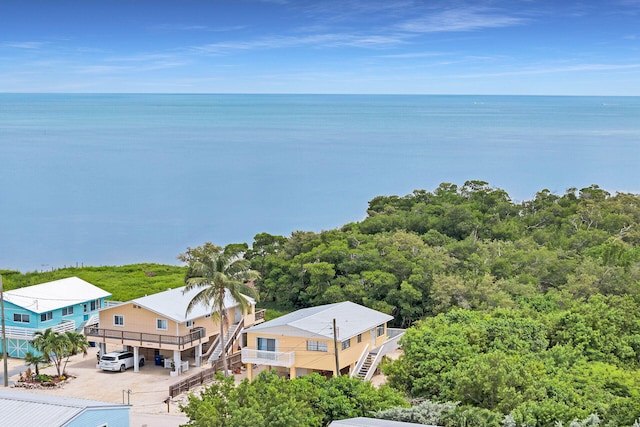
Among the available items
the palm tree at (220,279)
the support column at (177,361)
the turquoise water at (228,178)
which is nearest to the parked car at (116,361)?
the support column at (177,361)

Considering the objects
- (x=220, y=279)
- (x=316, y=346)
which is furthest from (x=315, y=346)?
(x=220, y=279)

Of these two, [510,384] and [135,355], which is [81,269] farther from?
[510,384]

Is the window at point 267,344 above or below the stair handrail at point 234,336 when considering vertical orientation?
above

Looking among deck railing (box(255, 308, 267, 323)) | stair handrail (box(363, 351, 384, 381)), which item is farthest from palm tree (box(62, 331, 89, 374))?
stair handrail (box(363, 351, 384, 381))

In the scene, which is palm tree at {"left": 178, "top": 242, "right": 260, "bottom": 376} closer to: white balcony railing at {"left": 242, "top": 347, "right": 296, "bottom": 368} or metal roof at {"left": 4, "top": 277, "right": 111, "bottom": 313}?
white balcony railing at {"left": 242, "top": 347, "right": 296, "bottom": 368}

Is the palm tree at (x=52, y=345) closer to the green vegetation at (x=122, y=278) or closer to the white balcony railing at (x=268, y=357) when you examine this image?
the white balcony railing at (x=268, y=357)

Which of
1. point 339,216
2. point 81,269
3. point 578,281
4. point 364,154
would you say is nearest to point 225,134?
point 364,154
